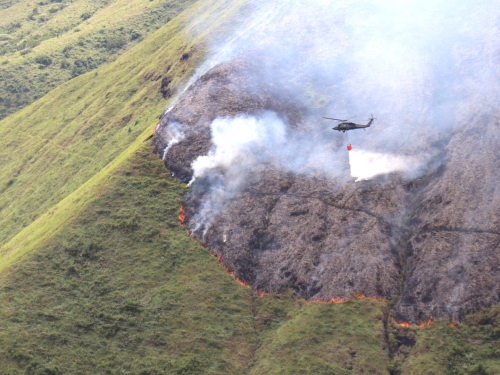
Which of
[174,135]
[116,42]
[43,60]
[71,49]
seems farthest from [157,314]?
[71,49]

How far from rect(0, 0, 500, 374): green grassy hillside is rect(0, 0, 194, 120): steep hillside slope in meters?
103

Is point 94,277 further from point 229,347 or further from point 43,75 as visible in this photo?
point 43,75

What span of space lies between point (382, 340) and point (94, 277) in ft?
123

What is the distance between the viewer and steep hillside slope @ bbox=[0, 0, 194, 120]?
6112 inches

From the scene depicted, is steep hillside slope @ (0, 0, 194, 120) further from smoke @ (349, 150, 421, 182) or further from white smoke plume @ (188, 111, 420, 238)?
smoke @ (349, 150, 421, 182)

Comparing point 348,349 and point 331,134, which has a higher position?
point 331,134

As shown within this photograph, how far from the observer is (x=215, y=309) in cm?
Answer: 5291

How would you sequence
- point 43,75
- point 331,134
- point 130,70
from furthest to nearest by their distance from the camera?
point 43,75, point 130,70, point 331,134

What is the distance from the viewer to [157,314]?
52.4m

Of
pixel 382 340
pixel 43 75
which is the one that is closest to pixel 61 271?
pixel 382 340

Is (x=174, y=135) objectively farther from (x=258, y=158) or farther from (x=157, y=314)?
(x=157, y=314)

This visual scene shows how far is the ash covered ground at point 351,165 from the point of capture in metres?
51.4

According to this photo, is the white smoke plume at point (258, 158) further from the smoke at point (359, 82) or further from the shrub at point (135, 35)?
the shrub at point (135, 35)

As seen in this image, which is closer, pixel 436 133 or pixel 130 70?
pixel 436 133
